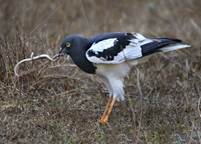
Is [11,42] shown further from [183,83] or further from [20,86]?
[183,83]

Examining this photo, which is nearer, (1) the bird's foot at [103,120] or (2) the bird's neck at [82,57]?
(2) the bird's neck at [82,57]

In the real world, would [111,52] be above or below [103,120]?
above

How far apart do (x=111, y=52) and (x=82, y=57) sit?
0.72 feet

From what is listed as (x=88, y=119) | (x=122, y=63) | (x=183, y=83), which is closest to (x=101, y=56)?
(x=122, y=63)

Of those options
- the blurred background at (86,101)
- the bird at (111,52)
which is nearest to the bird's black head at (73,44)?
the bird at (111,52)

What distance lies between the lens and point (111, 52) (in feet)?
14.6

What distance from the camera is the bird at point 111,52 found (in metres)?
4.41

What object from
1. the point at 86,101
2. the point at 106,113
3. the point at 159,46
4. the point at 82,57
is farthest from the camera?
the point at 86,101

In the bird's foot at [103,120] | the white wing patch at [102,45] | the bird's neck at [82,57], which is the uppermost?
the white wing patch at [102,45]

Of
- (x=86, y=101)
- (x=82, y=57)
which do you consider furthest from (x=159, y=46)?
(x=86, y=101)

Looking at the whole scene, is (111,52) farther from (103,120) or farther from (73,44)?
(103,120)

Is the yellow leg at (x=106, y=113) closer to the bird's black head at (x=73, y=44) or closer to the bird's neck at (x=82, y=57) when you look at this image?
the bird's neck at (x=82, y=57)

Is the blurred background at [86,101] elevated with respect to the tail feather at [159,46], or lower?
lower

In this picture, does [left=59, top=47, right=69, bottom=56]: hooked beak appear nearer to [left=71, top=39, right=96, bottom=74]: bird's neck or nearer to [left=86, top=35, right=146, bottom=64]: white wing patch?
[left=71, top=39, right=96, bottom=74]: bird's neck
